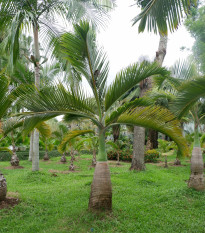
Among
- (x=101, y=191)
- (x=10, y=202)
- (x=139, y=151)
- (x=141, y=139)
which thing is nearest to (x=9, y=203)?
(x=10, y=202)

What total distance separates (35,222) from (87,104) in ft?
7.95

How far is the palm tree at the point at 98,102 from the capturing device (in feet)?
12.9

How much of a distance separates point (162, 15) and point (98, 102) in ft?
6.60

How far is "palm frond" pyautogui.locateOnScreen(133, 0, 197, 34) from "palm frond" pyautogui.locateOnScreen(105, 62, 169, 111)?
715mm

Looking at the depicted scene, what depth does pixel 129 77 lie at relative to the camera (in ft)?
13.5

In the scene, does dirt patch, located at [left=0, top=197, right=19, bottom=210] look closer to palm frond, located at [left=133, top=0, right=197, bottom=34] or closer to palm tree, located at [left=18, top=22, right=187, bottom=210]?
palm tree, located at [left=18, top=22, right=187, bottom=210]

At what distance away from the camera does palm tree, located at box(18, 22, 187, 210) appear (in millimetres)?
3924

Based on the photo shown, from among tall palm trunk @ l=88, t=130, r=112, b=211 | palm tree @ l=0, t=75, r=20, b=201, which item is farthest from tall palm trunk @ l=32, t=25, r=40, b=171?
tall palm trunk @ l=88, t=130, r=112, b=211

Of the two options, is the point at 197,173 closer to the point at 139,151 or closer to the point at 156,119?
the point at 156,119

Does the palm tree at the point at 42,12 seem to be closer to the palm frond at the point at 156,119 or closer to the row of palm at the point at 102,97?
the row of palm at the point at 102,97

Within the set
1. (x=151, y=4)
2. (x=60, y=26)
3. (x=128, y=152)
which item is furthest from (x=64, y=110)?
(x=128, y=152)

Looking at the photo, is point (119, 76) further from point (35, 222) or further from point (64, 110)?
point (35, 222)

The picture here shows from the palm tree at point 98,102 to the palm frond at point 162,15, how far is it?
2.39 ft

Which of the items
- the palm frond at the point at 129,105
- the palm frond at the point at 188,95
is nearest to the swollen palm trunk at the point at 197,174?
the palm frond at the point at 188,95
